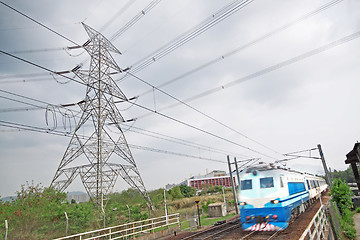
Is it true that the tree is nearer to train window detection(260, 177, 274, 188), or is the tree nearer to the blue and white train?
the blue and white train

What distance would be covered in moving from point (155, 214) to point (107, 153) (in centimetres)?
1049

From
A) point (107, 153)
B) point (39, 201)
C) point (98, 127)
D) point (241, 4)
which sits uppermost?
point (241, 4)

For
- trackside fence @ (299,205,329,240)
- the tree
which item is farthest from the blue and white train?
the tree

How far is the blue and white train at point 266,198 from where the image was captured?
12.7 meters

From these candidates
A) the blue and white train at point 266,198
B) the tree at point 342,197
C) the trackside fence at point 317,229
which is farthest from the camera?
the tree at point 342,197

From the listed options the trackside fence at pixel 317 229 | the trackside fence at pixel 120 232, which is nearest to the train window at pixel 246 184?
the trackside fence at pixel 317 229

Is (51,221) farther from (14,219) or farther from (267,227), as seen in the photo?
(267,227)

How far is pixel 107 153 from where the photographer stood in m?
16.6

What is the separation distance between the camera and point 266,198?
13.2 meters

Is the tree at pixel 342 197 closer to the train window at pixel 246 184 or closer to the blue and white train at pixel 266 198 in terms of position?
the blue and white train at pixel 266 198

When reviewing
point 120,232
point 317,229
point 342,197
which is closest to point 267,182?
point 317,229

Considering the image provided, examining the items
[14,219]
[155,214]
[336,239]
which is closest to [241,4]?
[336,239]

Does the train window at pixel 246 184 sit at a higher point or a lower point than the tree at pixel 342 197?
higher

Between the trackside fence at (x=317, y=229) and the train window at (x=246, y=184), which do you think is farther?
the train window at (x=246, y=184)
